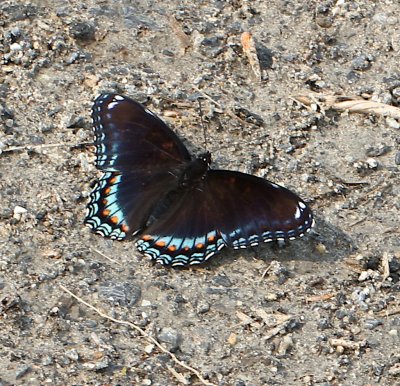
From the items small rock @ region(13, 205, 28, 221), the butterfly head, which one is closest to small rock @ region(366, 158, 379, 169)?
the butterfly head


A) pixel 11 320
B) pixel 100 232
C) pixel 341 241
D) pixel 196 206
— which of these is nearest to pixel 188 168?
pixel 196 206

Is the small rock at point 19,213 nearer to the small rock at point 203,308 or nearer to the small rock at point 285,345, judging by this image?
the small rock at point 203,308

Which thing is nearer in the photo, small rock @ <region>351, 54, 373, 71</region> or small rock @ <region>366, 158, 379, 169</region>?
small rock @ <region>366, 158, 379, 169</region>

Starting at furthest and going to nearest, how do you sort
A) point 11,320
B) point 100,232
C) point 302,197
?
point 302,197
point 100,232
point 11,320

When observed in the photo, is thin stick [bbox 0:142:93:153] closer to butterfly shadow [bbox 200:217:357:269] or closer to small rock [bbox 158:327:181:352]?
butterfly shadow [bbox 200:217:357:269]

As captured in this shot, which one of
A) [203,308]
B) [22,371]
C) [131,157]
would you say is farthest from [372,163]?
[22,371]

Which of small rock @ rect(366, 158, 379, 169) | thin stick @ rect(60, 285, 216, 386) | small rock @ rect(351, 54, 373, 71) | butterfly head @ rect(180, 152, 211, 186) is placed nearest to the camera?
thin stick @ rect(60, 285, 216, 386)

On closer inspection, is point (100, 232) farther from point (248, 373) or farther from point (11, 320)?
point (248, 373)

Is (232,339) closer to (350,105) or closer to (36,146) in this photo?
(36,146)

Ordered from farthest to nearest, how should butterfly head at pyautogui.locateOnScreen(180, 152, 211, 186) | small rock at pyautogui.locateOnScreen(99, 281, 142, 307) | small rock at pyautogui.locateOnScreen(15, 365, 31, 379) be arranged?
butterfly head at pyautogui.locateOnScreen(180, 152, 211, 186) < small rock at pyautogui.locateOnScreen(99, 281, 142, 307) < small rock at pyautogui.locateOnScreen(15, 365, 31, 379)
